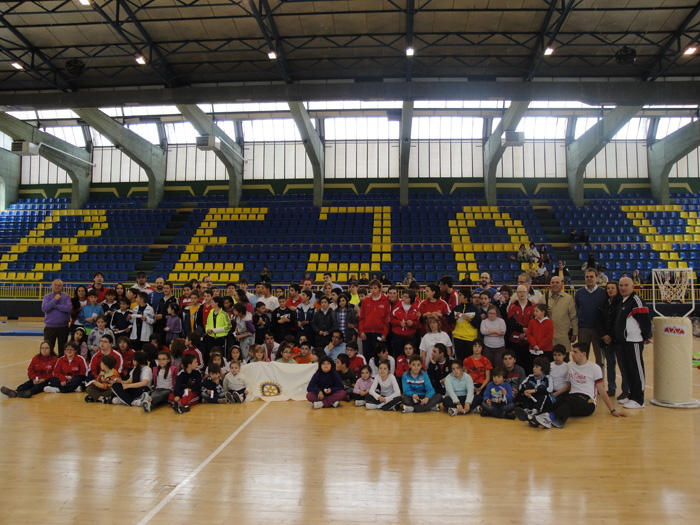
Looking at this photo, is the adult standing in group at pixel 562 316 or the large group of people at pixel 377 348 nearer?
the large group of people at pixel 377 348

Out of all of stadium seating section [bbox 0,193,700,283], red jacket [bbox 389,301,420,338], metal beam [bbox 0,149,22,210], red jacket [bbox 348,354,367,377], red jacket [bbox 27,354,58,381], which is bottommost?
red jacket [bbox 27,354,58,381]

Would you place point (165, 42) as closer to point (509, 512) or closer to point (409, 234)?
point (409, 234)

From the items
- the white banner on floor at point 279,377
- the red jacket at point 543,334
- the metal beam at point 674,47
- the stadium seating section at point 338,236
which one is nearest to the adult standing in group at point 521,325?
the red jacket at point 543,334

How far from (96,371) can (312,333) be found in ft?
11.9

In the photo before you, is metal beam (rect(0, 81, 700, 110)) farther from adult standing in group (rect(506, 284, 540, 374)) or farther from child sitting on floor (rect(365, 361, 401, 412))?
child sitting on floor (rect(365, 361, 401, 412))

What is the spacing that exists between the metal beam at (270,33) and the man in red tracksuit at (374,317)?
916 centimetres

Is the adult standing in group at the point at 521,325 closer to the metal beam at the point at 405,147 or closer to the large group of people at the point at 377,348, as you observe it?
the large group of people at the point at 377,348

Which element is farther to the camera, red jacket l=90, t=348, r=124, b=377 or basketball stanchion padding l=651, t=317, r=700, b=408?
red jacket l=90, t=348, r=124, b=377

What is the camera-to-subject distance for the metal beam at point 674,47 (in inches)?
528

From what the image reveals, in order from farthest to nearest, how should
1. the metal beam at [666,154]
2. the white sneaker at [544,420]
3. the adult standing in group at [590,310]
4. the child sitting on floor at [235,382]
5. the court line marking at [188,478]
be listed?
the metal beam at [666,154] → the child sitting on floor at [235,382] → the adult standing in group at [590,310] → the white sneaker at [544,420] → the court line marking at [188,478]

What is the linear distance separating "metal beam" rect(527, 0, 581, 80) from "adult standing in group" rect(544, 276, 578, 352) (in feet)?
28.9

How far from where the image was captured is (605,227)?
22.0 m

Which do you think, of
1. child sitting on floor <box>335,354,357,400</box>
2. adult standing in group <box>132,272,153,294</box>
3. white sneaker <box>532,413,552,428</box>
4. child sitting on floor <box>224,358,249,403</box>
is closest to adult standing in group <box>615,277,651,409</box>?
white sneaker <box>532,413,552,428</box>

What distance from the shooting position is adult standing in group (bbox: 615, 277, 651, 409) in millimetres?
6613
